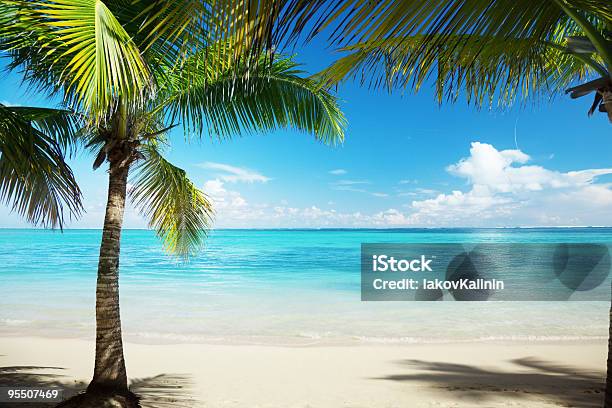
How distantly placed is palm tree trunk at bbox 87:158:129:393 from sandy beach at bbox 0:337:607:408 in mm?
683

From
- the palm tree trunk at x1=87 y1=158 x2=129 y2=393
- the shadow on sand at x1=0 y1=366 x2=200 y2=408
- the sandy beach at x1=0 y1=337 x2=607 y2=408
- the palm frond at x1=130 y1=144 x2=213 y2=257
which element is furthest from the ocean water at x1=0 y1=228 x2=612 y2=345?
the palm tree trunk at x1=87 y1=158 x2=129 y2=393

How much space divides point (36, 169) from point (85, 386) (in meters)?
3.14

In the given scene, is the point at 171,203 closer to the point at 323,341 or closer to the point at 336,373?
the point at 336,373

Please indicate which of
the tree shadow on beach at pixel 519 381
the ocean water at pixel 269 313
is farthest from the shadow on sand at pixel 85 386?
the tree shadow on beach at pixel 519 381

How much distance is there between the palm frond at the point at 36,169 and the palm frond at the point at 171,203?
4.30 ft

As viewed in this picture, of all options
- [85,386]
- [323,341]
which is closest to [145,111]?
[85,386]

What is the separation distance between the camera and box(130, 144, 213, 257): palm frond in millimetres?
5566

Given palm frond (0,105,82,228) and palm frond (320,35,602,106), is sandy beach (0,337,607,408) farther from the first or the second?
palm frond (320,35,602,106)

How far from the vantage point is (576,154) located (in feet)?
177

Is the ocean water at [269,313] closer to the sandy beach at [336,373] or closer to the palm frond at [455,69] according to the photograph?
the sandy beach at [336,373]

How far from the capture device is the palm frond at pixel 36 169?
3.22 meters

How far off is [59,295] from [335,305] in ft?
30.6

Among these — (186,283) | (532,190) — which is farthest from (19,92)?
(532,190)

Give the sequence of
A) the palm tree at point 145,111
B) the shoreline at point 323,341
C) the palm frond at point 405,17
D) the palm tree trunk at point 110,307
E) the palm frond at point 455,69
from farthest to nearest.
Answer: the shoreline at point 323,341
the palm tree trunk at point 110,307
the palm tree at point 145,111
the palm frond at point 455,69
the palm frond at point 405,17
